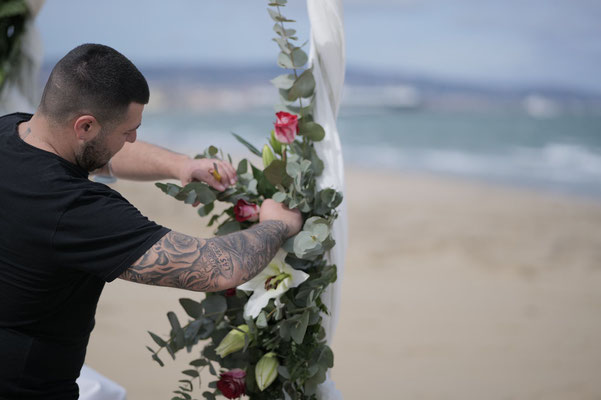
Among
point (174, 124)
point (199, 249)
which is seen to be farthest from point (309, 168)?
point (174, 124)

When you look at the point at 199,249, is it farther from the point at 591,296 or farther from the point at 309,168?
the point at 591,296

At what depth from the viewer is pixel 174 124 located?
1784 cm

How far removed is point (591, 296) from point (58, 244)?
4398mm

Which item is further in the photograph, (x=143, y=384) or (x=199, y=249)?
(x=143, y=384)

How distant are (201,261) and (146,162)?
62 cm

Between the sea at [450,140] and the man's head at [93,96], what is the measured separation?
8498mm

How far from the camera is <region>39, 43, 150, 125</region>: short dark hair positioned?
1241 mm

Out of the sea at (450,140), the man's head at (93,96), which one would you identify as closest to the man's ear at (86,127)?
the man's head at (93,96)

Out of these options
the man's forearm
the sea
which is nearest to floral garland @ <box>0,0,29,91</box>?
the man's forearm

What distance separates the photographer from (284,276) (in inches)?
59.1

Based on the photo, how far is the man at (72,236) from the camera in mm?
1202

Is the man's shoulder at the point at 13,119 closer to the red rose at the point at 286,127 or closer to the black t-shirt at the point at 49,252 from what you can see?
the black t-shirt at the point at 49,252

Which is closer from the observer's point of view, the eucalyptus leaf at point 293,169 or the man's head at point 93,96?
the man's head at point 93,96

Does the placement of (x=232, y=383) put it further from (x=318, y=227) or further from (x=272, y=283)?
(x=318, y=227)
